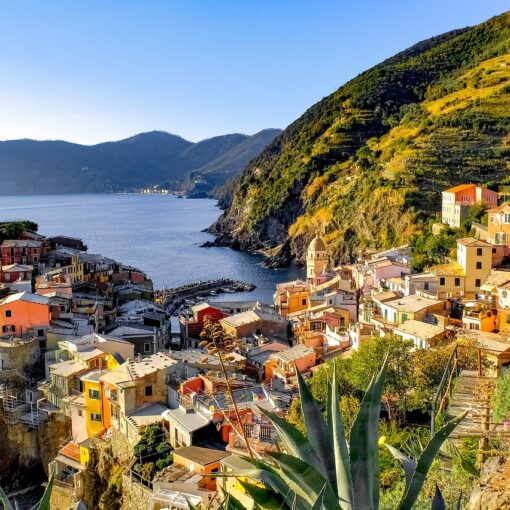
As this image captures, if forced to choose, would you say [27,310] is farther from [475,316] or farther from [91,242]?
[91,242]

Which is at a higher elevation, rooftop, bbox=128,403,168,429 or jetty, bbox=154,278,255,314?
rooftop, bbox=128,403,168,429

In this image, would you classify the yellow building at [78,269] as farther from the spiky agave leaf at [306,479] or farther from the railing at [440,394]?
the spiky agave leaf at [306,479]

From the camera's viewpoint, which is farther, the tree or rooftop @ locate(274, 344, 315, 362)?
rooftop @ locate(274, 344, 315, 362)

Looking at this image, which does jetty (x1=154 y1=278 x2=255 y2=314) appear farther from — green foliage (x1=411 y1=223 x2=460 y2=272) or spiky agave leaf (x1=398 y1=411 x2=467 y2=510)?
spiky agave leaf (x1=398 y1=411 x2=467 y2=510)

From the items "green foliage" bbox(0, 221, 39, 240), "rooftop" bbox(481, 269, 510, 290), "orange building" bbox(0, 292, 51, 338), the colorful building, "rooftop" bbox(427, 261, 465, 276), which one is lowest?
"orange building" bbox(0, 292, 51, 338)

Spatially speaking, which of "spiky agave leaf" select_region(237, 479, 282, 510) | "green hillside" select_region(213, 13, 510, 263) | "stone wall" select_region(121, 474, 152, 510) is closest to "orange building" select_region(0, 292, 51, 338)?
"stone wall" select_region(121, 474, 152, 510)

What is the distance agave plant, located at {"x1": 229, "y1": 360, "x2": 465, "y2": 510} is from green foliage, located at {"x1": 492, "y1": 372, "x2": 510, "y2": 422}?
5436 millimetres

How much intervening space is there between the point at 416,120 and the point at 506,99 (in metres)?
10.8

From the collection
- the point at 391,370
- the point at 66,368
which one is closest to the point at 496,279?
the point at 391,370

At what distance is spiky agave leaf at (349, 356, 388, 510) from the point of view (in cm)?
326

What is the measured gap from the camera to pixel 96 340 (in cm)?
2186

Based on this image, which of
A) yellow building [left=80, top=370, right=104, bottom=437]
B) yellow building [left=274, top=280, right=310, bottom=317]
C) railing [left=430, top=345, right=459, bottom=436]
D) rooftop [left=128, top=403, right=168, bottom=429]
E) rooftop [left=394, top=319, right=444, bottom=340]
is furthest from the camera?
yellow building [left=274, top=280, right=310, bottom=317]

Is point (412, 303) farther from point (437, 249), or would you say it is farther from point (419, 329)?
point (437, 249)

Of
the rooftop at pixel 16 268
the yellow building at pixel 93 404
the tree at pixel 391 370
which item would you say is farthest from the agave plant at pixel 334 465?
the rooftop at pixel 16 268
